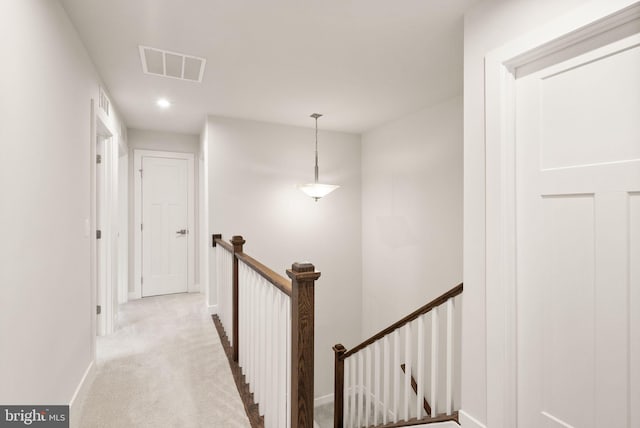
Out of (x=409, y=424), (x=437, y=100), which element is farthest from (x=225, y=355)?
(x=437, y=100)

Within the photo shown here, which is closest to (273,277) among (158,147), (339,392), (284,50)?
(284,50)

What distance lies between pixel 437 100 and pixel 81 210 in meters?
3.30

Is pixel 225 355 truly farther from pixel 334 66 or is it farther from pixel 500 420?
pixel 334 66

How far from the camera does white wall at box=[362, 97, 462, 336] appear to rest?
3.42 m

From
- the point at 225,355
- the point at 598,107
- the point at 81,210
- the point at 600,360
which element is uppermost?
the point at 598,107

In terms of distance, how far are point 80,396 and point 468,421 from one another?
2.36 m

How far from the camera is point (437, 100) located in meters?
3.48

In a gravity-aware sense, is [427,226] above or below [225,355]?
above

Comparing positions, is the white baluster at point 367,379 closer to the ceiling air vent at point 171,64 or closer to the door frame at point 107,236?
the door frame at point 107,236

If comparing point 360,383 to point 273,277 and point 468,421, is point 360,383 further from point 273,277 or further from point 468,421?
point 273,277

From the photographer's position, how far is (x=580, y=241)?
1467mm

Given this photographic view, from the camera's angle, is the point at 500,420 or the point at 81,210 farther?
the point at 81,210

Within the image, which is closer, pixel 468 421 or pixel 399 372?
pixel 468 421

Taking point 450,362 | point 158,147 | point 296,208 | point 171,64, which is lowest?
point 450,362
